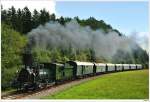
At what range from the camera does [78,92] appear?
16.7m

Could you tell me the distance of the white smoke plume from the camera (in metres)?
17.3

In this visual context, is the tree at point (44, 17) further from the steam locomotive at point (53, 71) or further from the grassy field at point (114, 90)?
the grassy field at point (114, 90)

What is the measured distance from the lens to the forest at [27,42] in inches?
669

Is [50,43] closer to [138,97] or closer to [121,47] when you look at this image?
[121,47]

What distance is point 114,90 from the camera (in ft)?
55.0

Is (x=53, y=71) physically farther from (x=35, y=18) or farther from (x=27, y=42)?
(x=35, y=18)

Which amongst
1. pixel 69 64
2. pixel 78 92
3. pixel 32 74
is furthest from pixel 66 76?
pixel 78 92

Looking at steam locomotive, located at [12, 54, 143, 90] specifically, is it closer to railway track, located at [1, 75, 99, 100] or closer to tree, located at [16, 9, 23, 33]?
railway track, located at [1, 75, 99, 100]

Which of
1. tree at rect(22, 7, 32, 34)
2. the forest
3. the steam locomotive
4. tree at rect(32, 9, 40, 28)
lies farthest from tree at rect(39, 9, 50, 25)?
the steam locomotive

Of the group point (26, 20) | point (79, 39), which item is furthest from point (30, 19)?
point (79, 39)

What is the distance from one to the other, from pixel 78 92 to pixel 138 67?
237 centimetres

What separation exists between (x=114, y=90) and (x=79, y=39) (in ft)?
7.73

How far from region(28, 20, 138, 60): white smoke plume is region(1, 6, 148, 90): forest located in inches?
6.0

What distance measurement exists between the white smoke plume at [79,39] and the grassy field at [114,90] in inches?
42.4
